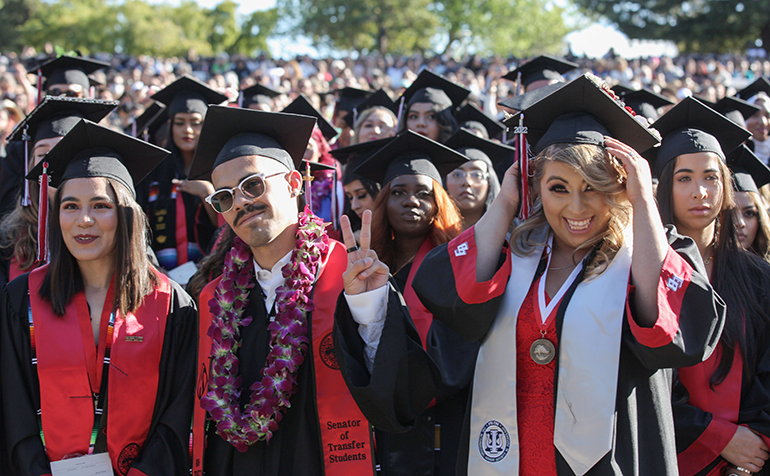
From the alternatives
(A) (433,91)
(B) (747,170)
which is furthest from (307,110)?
(B) (747,170)

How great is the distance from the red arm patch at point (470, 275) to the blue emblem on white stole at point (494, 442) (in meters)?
0.46

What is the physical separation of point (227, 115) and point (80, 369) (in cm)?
129

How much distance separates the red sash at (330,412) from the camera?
2.63m

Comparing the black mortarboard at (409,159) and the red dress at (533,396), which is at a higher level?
the black mortarboard at (409,159)

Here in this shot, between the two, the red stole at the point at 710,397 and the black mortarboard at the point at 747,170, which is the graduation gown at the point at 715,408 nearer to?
the red stole at the point at 710,397

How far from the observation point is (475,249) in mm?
2447

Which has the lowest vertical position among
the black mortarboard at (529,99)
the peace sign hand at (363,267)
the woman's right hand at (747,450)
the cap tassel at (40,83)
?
the woman's right hand at (747,450)

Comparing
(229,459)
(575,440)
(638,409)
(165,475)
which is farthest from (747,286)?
(165,475)

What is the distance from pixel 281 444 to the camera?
2674 millimetres

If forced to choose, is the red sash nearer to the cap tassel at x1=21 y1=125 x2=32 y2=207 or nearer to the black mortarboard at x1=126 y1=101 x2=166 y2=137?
the cap tassel at x1=21 y1=125 x2=32 y2=207

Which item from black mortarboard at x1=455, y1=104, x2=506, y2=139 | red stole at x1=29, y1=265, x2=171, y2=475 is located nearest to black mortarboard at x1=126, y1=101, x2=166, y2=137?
black mortarboard at x1=455, y1=104, x2=506, y2=139

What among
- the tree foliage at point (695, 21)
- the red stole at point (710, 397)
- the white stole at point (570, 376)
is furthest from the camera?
the tree foliage at point (695, 21)

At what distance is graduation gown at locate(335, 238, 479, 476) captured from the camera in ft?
7.75

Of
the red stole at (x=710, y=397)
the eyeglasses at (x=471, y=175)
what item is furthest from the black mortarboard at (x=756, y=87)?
the red stole at (x=710, y=397)
